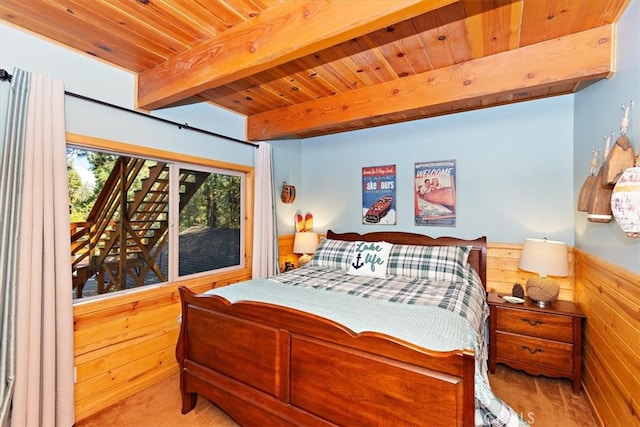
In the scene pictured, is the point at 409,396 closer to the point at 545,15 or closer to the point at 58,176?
the point at 545,15

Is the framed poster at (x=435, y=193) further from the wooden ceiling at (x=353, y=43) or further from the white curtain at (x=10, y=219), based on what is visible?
the white curtain at (x=10, y=219)

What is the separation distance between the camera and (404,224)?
131 inches

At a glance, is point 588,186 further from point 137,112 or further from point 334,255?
point 137,112

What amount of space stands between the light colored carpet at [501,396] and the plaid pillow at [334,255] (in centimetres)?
153

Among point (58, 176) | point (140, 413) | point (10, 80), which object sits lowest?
point (140, 413)

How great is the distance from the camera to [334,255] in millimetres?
3098

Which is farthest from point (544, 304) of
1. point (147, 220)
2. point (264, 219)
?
point (147, 220)

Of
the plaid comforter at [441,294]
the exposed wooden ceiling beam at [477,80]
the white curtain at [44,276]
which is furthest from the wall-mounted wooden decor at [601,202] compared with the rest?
the white curtain at [44,276]

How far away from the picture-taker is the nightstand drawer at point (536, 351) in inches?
88.0

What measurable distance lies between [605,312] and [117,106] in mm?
3580

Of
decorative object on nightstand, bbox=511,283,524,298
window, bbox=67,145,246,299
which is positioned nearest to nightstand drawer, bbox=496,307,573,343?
decorative object on nightstand, bbox=511,283,524,298

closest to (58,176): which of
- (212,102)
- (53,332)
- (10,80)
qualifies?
(10,80)

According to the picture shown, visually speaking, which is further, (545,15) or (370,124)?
(370,124)

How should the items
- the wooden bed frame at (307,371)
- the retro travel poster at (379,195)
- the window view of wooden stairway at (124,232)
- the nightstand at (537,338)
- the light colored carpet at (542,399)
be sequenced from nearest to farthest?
the wooden bed frame at (307,371) → the light colored carpet at (542,399) → the nightstand at (537,338) → the window view of wooden stairway at (124,232) → the retro travel poster at (379,195)
